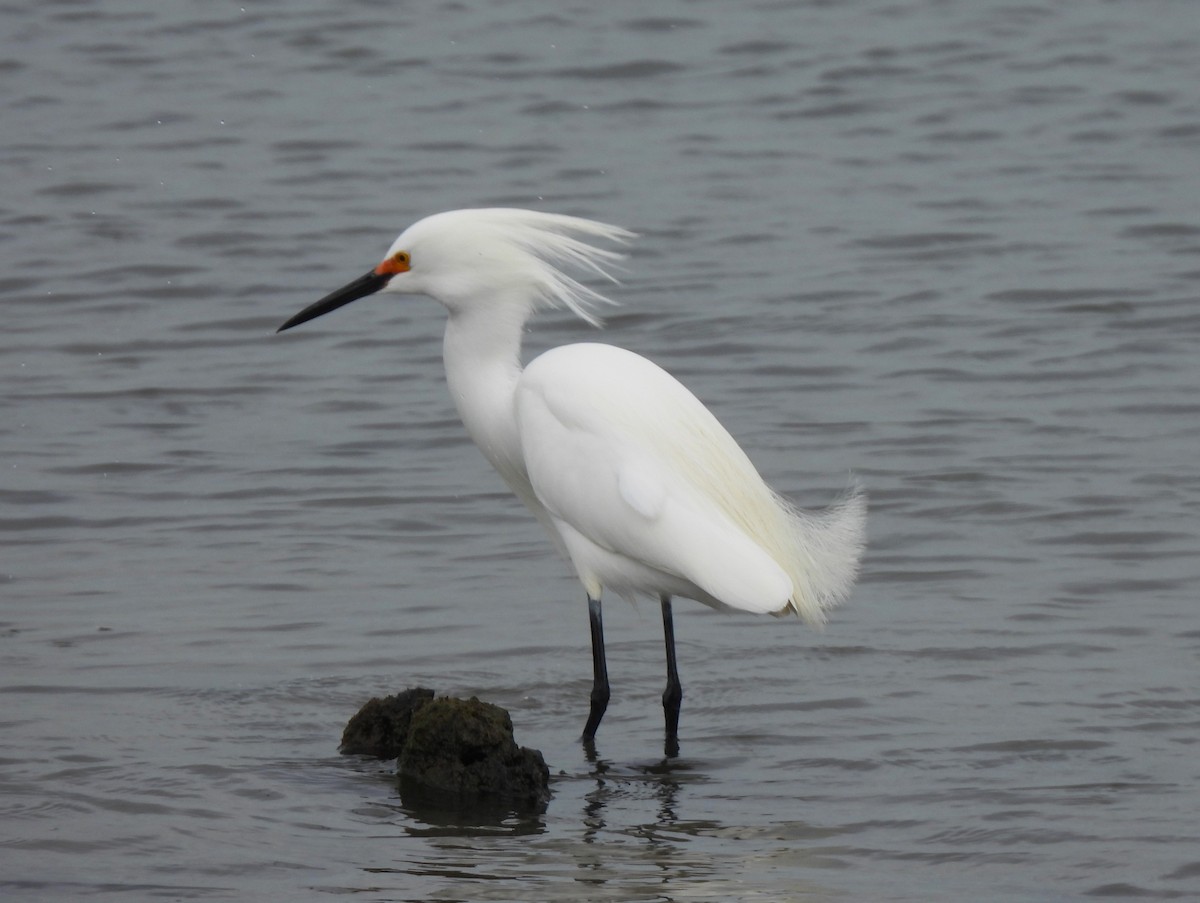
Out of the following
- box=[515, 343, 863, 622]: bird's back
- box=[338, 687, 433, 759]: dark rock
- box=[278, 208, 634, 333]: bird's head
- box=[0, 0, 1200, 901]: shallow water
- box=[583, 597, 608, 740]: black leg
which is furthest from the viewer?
box=[278, 208, 634, 333]: bird's head

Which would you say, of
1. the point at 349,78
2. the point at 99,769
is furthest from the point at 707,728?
the point at 349,78

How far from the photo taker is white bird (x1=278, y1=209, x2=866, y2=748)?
543 cm

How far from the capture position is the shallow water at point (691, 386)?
15.8 feet

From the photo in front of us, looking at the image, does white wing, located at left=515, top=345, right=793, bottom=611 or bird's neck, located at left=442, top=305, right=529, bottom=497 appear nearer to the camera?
white wing, located at left=515, top=345, right=793, bottom=611

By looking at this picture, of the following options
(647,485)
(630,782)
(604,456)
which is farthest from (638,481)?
(630,782)

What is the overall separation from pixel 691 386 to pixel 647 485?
3833 millimetres

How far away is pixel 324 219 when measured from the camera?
12359 millimetres

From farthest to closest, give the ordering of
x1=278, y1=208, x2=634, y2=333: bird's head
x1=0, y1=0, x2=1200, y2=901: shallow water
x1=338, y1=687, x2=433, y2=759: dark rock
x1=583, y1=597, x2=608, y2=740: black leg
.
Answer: x1=278, y1=208, x2=634, y2=333: bird's head, x1=583, y1=597, x2=608, y2=740: black leg, x1=338, y1=687, x2=433, y2=759: dark rock, x1=0, y1=0, x2=1200, y2=901: shallow water

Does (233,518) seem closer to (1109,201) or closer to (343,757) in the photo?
(343,757)

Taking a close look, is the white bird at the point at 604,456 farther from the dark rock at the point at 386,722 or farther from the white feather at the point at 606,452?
the dark rock at the point at 386,722

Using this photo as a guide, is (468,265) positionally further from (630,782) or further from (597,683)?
(630,782)

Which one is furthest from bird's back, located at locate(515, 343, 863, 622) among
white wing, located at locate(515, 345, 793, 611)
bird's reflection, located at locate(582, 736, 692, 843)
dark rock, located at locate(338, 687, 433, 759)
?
dark rock, located at locate(338, 687, 433, 759)

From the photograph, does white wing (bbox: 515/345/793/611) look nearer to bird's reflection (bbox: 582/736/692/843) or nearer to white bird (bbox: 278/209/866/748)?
A: white bird (bbox: 278/209/866/748)

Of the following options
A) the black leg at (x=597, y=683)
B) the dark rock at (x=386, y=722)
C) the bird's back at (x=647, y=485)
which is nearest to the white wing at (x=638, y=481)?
the bird's back at (x=647, y=485)
